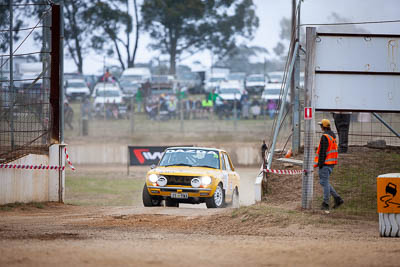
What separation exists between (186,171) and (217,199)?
0.98 meters

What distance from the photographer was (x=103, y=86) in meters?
35.1

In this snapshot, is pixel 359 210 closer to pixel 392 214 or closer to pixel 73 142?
pixel 392 214

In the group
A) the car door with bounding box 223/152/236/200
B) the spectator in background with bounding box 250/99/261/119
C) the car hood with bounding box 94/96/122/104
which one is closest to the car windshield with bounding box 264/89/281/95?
the spectator in background with bounding box 250/99/261/119

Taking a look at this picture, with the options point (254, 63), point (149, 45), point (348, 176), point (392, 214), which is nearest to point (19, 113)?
point (348, 176)

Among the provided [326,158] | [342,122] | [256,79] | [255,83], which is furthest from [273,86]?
[326,158]

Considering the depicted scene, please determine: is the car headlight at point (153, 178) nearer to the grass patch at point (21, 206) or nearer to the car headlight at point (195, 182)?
the car headlight at point (195, 182)

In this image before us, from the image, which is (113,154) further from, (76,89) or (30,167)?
(30,167)

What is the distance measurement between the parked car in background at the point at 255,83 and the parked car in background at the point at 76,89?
9842 millimetres

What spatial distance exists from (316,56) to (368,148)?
18.8 feet

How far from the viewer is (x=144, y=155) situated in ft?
87.6

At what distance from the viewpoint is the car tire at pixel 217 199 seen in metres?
14.0

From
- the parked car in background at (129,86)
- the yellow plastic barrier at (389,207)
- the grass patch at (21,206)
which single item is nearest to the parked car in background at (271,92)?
the parked car in background at (129,86)

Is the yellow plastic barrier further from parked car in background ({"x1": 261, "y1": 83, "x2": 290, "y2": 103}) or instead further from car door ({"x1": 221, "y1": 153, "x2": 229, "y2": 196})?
parked car in background ({"x1": 261, "y1": 83, "x2": 290, "y2": 103})

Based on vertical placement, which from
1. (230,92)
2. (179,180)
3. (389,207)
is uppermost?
(230,92)
